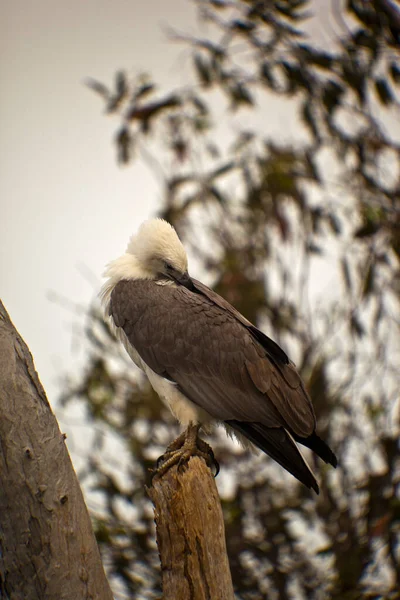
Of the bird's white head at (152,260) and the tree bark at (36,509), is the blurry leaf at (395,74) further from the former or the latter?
the tree bark at (36,509)

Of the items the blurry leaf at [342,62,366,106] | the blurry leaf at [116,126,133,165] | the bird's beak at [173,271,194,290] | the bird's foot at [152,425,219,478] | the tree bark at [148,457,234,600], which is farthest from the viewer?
the blurry leaf at [116,126,133,165]

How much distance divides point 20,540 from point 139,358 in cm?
156

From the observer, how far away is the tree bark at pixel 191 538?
2895mm

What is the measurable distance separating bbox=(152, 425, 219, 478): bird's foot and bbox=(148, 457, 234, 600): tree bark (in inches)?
7.2

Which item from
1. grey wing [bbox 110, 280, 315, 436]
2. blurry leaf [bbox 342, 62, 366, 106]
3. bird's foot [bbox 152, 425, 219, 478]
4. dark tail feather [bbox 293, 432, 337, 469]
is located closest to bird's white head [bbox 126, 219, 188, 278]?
grey wing [bbox 110, 280, 315, 436]

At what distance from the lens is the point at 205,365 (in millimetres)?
3881

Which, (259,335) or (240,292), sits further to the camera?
(240,292)

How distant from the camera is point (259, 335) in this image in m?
3.92

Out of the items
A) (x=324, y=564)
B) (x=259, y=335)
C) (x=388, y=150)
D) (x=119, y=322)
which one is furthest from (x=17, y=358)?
(x=324, y=564)

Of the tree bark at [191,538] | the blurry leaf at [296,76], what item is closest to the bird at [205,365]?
the tree bark at [191,538]

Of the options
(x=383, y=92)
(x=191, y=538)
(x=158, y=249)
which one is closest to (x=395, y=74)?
(x=383, y=92)

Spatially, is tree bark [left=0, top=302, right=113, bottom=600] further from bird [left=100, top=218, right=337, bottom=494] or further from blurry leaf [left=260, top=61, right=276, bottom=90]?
blurry leaf [left=260, top=61, right=276, bottom=90]

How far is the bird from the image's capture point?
144 inches

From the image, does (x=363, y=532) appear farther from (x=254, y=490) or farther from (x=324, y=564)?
(x=254, y=490)
